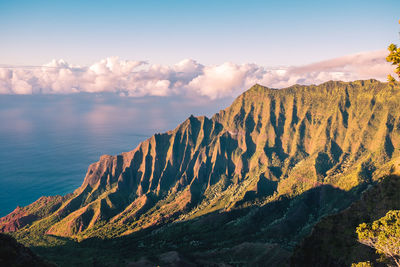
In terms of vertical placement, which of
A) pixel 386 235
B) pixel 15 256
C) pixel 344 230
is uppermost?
pixel 386 235

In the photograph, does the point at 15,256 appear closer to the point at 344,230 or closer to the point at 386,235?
the point at 386,235

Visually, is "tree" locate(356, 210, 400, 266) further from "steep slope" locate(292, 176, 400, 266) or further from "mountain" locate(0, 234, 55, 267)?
"mountain" locate(0, 234, 55, 267)

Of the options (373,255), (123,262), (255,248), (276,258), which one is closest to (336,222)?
(373,255)

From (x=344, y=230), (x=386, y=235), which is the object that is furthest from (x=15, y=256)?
(x=344, y=230)

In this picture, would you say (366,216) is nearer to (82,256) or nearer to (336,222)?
(336,222)

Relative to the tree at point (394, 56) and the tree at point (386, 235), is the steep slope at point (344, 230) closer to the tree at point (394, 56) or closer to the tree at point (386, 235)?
the tree at point (386, 235)

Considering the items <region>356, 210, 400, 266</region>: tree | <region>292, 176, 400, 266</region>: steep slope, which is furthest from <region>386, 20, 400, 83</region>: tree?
<region>292, 176, 400, 266</region>: steep slope

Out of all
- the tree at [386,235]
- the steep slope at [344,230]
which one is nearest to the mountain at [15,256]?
the tree at [386,235]

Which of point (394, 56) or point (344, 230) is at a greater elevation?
point (394, 56)

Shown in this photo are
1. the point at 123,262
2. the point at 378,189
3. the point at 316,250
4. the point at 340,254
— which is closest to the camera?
the point at 340,254
